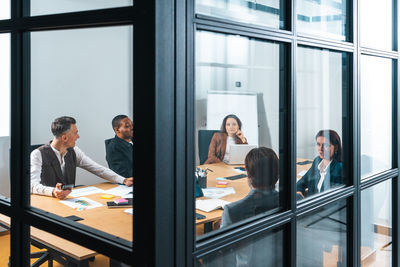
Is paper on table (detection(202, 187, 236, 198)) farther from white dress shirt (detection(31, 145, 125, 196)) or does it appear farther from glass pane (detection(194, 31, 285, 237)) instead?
white dress shirt (detection(31, 145, 125, 196))

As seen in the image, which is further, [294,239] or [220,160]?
[294,239]

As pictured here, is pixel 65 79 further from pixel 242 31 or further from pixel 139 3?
pixel 242 31

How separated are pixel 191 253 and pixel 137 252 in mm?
134

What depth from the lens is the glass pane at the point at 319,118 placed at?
1.29 metres

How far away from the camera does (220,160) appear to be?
1081mm

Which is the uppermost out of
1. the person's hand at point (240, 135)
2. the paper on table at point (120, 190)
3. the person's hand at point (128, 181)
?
the person's hand at point (240, 135)

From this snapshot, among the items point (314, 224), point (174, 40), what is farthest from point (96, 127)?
point (314, 224)

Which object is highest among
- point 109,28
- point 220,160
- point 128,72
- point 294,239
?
point 109,28

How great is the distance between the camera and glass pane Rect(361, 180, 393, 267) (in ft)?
5.52

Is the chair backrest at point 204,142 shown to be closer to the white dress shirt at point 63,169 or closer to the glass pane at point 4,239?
the white dress shirt at point 63,169

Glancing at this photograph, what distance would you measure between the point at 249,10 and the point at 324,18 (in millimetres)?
397

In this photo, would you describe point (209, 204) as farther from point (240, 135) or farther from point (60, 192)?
point (60, 192)

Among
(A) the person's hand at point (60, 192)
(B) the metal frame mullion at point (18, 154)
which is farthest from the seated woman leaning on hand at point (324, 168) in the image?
(B) the metal frame mullion at point (18, 154)

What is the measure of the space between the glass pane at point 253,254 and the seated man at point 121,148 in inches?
11.9
